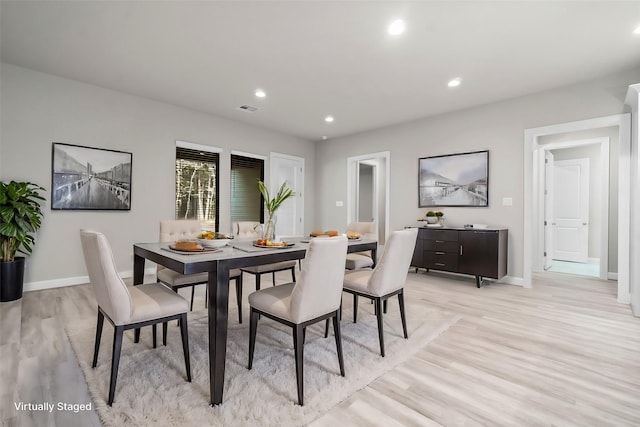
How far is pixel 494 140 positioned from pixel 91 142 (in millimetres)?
5679

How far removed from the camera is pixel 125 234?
172 inches

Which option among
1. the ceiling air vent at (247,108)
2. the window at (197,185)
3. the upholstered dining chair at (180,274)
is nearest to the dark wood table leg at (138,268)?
the upholstered dining chair at (180,274)

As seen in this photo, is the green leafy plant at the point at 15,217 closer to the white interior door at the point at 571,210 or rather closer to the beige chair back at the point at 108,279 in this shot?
the beige chair back at the point at 108,279

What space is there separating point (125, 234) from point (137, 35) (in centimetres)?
272

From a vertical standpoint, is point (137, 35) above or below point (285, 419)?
above

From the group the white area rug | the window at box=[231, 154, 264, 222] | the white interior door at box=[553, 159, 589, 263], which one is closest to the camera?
the white area rug

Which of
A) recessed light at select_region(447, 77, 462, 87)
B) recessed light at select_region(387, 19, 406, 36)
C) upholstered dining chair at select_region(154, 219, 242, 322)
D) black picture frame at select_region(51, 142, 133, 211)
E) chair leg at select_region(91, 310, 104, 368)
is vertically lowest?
chair leg at select_region(91, 310, 104, 368)

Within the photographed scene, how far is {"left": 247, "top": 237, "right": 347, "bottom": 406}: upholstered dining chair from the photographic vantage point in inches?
64.5

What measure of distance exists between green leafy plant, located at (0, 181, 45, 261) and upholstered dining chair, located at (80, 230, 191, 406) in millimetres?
2338

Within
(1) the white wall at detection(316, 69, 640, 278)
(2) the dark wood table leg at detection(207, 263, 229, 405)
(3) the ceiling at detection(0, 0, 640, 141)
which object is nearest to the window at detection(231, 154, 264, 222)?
(3) the ceiling at detection(0, 0, 640, 141)

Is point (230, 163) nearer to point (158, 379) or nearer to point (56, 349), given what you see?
point (56, 349)

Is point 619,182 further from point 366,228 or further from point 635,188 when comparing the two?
point 366,228

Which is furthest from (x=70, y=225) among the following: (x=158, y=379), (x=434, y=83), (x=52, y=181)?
(x=434, y=83)

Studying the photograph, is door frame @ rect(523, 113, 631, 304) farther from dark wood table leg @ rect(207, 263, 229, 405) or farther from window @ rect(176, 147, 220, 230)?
window @ rect(176, 147, 220, 230)
